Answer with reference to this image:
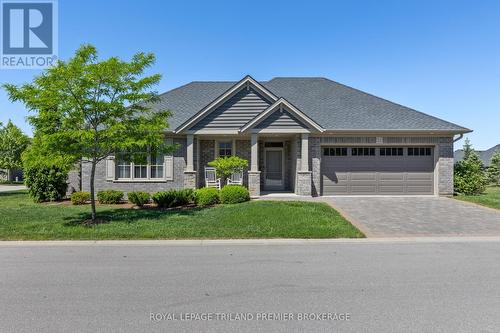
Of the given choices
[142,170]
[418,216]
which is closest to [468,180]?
[418,216]

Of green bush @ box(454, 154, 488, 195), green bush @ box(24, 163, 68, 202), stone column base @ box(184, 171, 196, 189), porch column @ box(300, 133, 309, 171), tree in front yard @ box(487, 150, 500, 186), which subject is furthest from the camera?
tree in front yard @ box(487, 150, 500, 186)

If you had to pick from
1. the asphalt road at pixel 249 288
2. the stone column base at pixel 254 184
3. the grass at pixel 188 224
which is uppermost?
the stone column base at pixel 254 184

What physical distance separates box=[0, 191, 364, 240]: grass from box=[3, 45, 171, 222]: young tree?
2.40 metres

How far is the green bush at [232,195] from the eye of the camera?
13.1 m

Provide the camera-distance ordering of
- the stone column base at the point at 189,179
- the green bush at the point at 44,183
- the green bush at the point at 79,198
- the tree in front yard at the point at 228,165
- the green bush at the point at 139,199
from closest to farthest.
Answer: the green bush at the point at 139,199
the green bush at the point at 79,198
the tree in front yard at the point at 228,165
the green bush at the point at 44,183
the stone column base at the point at 189,179

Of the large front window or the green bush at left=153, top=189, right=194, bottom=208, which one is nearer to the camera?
the green bush at left=153, top=189, right=194, bottom=208

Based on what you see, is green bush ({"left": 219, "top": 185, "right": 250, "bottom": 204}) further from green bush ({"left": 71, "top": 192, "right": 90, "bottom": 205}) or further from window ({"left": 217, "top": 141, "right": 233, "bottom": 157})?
green bush ({"left": 71, "top": 192, "right": 90, "bottom": 205})

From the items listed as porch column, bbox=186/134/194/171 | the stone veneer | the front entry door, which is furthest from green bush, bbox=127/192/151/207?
the front entry door

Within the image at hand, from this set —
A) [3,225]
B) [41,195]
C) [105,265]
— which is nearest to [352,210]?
[105,265]

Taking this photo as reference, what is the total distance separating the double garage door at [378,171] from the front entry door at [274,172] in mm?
2739

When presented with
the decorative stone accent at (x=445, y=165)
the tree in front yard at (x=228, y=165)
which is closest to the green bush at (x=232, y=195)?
the tree in front yard at (x=228, y=165)

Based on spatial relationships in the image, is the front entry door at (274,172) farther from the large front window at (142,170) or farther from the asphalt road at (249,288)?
the asphalt road at (249,288)

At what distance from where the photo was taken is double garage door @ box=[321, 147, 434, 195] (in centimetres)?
1573

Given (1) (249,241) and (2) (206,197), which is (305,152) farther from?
(1) (249,241)
